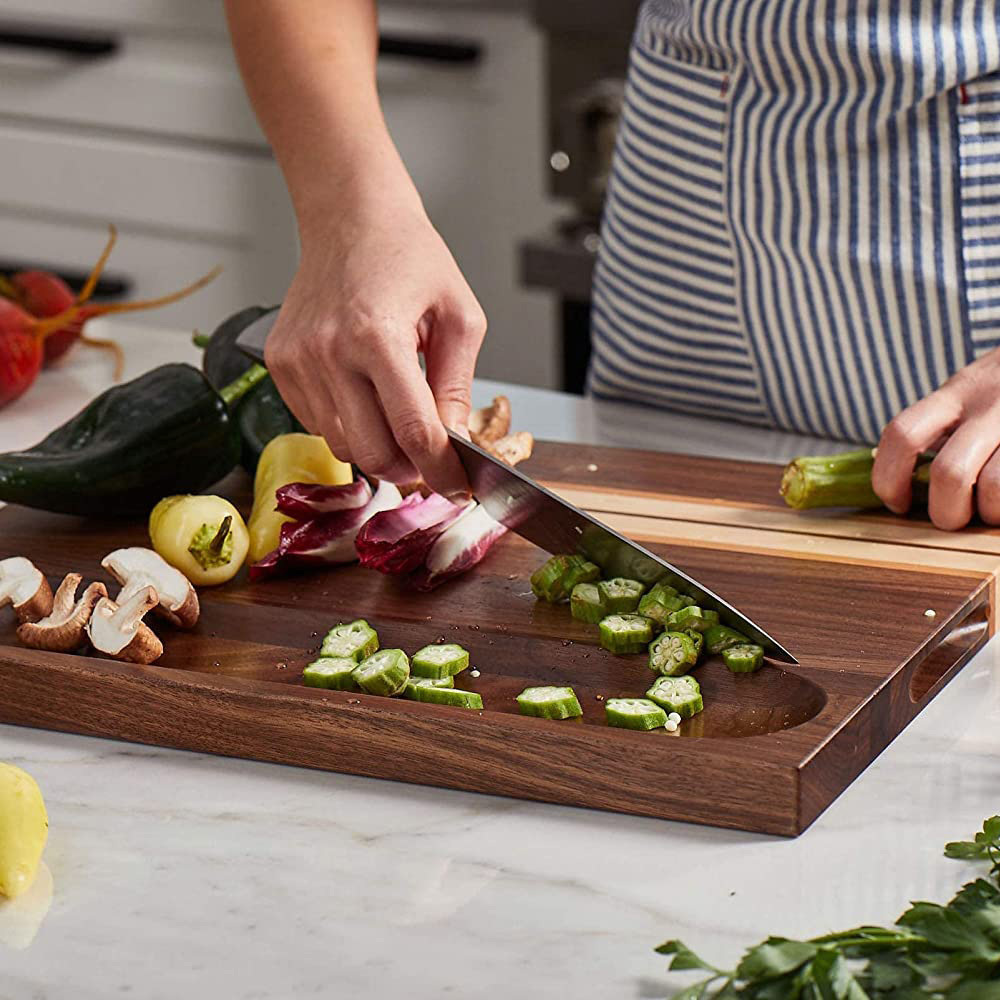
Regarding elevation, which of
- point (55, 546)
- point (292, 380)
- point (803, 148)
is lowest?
point (55, 546)

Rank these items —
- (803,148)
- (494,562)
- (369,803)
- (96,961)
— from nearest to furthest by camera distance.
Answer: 1. (96,961)
2. (369,803)
3. (494,562)
4. (803,148)

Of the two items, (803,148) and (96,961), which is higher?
(803,148)

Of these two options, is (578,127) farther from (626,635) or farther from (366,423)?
(626,635)

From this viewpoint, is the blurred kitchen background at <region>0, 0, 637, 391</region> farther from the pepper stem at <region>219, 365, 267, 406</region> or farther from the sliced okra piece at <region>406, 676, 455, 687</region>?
the sliced okra piece at <region>406, 676, 455, 687</region>

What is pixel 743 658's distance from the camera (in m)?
1.18

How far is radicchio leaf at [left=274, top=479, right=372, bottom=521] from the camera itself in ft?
4.65

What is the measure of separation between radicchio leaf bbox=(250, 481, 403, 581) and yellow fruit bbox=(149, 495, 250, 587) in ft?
0.08

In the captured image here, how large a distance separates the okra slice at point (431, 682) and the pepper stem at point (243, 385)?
544 millimetres

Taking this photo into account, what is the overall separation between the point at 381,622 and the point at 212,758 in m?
0.20

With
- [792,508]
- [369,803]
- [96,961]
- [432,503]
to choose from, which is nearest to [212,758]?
[369,803]

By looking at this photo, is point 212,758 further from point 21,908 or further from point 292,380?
point 292,380

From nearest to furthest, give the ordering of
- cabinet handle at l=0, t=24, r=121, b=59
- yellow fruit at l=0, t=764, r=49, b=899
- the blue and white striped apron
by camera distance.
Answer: yellow fruit at l=0, t=764, r=49, b=899, the blue and white striped apron, cabinet handle at l=0, t=24, r=121, b=59

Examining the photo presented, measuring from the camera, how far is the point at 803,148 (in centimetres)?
164

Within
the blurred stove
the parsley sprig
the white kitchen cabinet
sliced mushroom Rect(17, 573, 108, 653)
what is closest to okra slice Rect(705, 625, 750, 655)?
the parsley sprig
